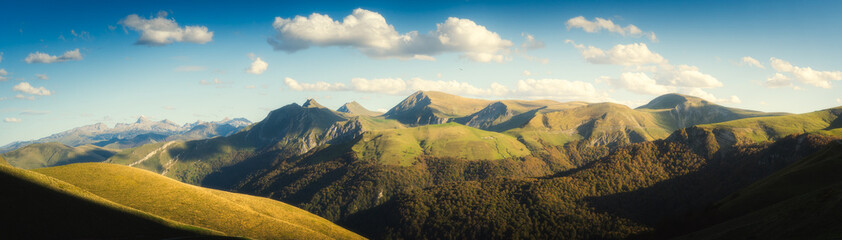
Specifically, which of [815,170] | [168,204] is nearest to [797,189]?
[815,170]

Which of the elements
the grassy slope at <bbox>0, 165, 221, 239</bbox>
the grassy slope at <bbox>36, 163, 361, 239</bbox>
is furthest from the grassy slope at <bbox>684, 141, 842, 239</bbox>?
the grassy slope at <bbox>0, 165, 221, 239</bbox>

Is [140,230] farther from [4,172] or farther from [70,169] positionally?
[70,169]

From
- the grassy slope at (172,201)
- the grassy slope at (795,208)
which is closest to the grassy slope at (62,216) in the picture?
the grassy slope at (172,201)

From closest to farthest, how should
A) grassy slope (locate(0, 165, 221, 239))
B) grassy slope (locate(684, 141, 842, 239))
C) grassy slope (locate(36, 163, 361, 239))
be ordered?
grassy slope (locate(684, 141, 842, 239)) → grassy slope (locate(0, 165, 221, 239)) → grassy slope (locate(36, 163, 361, 239))

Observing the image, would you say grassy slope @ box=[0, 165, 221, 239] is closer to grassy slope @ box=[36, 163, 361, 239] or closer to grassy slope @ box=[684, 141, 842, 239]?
grassy slope @ box=[36, 163, 361, 239]

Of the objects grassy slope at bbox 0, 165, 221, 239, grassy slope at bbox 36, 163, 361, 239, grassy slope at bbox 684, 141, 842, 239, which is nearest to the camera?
grassy slope at bbox 684, 141, 842, 239
